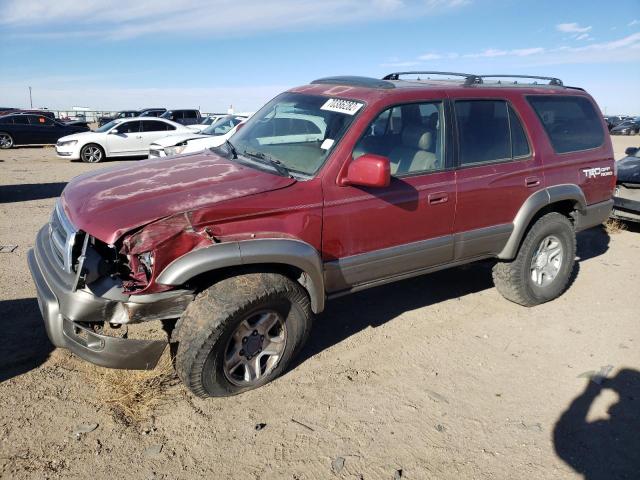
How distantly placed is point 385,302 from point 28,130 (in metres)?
20.0

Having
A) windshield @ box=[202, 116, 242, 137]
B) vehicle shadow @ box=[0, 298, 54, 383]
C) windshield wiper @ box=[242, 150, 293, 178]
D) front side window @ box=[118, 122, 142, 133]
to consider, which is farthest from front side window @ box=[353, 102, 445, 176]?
front side window @ box=[118, 122, 142, 133]

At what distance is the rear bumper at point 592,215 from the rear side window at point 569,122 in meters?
0.61

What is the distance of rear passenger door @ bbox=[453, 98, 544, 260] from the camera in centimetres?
411

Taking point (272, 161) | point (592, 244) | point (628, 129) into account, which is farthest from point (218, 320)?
point (628, 129)

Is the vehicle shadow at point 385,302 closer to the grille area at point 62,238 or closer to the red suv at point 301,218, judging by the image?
the red suv at point 301,218

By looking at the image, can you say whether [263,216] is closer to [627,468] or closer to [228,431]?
[228,431]

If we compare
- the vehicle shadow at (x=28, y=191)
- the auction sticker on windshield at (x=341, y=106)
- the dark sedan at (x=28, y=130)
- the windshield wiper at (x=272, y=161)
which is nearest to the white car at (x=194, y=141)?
the vehicle shadow at (x=28, y=191)

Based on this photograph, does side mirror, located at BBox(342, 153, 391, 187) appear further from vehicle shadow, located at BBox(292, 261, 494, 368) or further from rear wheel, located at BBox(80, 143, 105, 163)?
rear wheel, located at BBox(80, 143, 105, 163)

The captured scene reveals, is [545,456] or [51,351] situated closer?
[545,456]

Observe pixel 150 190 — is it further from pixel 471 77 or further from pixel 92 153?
pixel 92 153

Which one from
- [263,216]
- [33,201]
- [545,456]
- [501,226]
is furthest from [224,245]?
[33,201]

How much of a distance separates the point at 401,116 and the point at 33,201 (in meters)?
7.84

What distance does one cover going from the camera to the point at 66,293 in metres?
2.90

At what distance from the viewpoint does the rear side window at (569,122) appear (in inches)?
185
